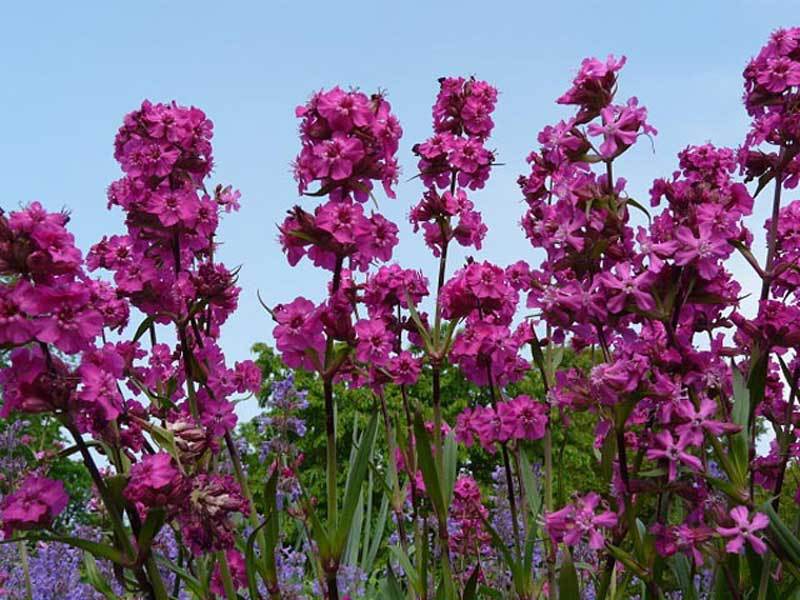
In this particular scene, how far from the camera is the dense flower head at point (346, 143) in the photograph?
125 inches

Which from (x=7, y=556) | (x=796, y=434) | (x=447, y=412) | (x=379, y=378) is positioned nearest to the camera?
(x=379, y=378)

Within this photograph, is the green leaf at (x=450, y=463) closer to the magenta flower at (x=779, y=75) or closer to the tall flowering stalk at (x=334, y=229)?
the tall flowering stalk at (x=334, y=229)

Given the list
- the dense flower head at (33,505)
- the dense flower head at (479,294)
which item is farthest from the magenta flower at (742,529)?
the dense flower head at (33,505)

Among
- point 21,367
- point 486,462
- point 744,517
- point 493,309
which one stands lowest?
point 744,517

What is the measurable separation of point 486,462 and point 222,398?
22.1m

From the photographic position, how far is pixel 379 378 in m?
3.88

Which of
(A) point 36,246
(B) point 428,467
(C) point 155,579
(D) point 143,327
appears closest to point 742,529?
(B) point 428,467

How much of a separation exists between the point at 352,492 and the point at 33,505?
0.98m

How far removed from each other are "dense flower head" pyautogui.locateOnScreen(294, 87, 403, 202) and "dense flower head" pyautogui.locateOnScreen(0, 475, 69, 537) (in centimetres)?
123

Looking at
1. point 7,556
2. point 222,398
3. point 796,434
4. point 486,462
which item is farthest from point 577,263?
point 486,462

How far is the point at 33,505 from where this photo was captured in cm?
278

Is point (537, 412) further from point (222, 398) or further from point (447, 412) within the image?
point (447, 412)

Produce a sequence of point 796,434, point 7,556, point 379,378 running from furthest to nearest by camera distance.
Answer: point 7,556 → point 796,434 → point 379,378

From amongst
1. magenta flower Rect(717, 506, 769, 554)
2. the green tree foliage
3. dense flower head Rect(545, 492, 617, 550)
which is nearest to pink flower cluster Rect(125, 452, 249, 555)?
dense flower head Rect(545, 492, 617, 550)
